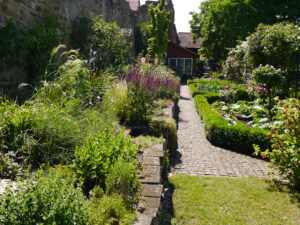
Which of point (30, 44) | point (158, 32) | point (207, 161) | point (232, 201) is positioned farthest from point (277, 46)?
point (30, 44)

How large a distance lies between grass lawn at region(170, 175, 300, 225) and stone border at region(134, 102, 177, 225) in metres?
0.59

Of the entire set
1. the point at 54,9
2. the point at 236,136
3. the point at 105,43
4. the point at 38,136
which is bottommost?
the point at 236,136

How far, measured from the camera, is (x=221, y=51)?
76.1 ft

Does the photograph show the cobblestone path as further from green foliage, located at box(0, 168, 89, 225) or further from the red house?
the red house

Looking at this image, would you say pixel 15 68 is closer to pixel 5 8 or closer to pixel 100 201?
pixel 5 8

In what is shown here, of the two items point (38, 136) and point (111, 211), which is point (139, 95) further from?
point (111, 211)

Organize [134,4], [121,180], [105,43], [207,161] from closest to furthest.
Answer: [121,180], [207,161], [105,43], [134,4]

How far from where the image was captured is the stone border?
2.29m

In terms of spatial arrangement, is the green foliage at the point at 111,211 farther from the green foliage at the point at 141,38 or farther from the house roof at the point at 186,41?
the house roof at the point at 186,41

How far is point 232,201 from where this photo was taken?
12.2ft

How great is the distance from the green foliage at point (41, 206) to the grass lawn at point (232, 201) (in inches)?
71.0

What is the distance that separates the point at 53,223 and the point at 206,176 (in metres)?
3.60

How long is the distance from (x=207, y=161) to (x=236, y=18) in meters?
18.5

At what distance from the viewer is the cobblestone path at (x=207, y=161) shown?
4.95 metres
